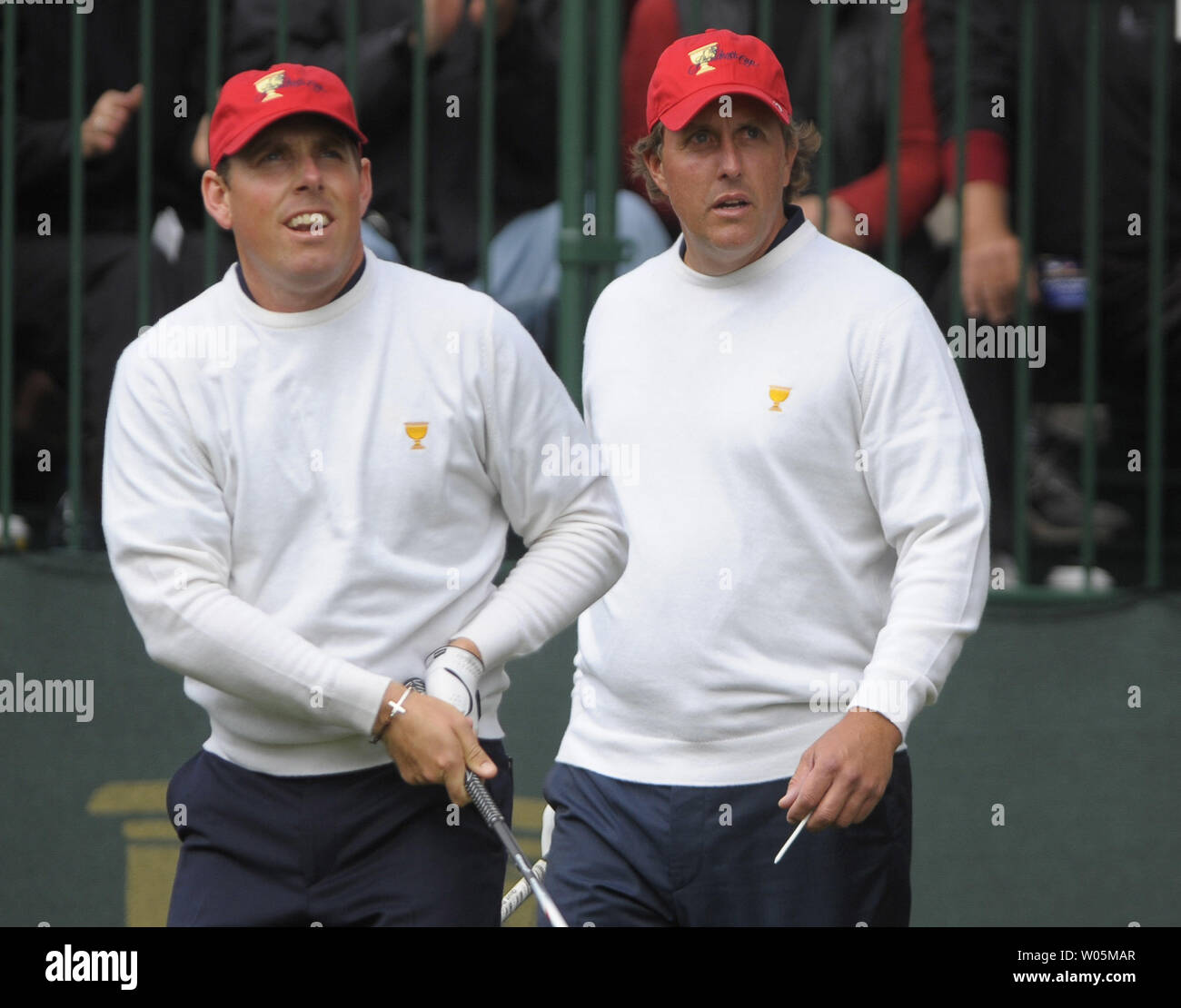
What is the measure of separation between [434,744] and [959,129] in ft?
8.82

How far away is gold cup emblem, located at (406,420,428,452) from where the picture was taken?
10.9ft

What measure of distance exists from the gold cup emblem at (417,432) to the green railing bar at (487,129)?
211 centimetres

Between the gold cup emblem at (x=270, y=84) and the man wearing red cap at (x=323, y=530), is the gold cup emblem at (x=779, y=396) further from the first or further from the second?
the gold cup emblem at (x=270, y=84)

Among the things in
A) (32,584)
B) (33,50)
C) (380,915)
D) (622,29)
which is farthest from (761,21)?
(380,915)

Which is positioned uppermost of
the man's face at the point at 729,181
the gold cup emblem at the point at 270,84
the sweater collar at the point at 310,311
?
the gold cup emblem at the point at 270,84

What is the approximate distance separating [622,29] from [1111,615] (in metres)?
1.84

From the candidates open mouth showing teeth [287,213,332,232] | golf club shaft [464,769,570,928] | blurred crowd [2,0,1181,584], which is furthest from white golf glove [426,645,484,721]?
blurred crowd [2,0,1181,584]

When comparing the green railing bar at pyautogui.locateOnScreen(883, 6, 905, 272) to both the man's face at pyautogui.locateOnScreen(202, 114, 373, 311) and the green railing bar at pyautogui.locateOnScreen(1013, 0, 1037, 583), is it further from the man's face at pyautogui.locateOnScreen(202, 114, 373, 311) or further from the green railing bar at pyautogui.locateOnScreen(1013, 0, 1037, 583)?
the man's face at pyautogui.locateOnScreen(202, 114, 373, 311)

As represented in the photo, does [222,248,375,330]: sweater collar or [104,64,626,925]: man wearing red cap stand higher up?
[222,248,375,330]: sweater collar

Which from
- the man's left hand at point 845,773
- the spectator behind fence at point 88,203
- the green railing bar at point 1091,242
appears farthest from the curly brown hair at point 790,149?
the spectator behind fence at point 88,203

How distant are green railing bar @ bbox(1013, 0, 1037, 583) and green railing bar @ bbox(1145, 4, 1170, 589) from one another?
0.29 meters

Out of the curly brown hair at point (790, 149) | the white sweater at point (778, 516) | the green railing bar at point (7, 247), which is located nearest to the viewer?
the white sweater at point (778, 516)

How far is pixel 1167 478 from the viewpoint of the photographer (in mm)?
5484

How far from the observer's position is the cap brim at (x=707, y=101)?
3799mm
